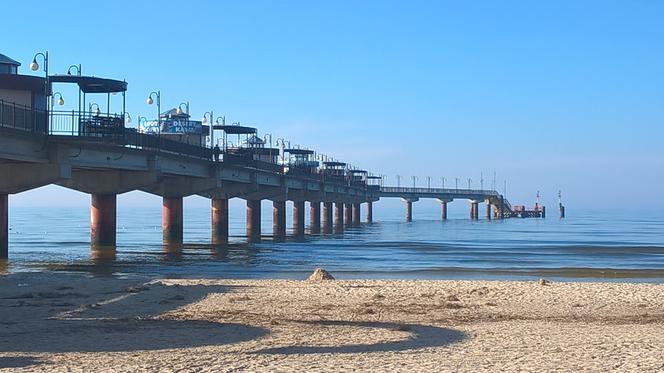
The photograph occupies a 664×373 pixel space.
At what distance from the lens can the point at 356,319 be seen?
56.2ft

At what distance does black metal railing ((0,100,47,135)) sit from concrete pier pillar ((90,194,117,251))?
40.6 feet

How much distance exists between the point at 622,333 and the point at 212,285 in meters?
12.1

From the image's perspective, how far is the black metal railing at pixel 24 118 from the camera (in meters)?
34.1

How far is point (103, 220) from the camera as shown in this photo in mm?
47875

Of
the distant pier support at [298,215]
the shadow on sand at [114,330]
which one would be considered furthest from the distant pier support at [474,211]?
the shadow on sand at [114,330]

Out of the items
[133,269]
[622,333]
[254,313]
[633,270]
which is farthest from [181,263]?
[622,333]

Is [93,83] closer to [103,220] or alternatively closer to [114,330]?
[103,220]

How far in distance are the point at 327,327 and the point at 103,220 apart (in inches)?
1345

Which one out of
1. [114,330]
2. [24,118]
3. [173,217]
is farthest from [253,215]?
[114,330]

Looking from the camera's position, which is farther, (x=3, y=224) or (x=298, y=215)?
(x=298, y=215)

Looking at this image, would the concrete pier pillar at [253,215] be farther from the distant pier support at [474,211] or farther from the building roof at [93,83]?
the distant pier support at [474,211]

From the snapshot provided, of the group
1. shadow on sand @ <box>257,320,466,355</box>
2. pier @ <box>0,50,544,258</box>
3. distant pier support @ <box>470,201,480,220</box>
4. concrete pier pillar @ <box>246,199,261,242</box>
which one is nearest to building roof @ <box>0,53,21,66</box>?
pier @ <box>0,50,544,258</box>

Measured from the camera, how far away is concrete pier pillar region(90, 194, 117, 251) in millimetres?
47656

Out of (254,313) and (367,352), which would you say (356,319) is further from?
(367,352)
